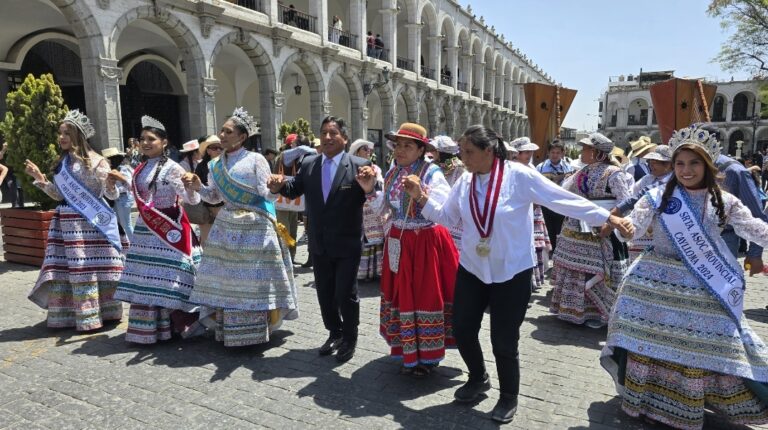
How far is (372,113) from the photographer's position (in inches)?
1224

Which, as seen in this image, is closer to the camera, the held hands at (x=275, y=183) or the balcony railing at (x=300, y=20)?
the held hands at (x=275, y=183)

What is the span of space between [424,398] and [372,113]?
2877 centimetres

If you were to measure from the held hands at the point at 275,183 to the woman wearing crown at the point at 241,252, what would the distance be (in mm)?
162

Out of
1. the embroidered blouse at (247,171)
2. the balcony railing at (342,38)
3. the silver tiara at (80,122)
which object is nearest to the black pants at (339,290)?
the embroidered blouse at (247,171)

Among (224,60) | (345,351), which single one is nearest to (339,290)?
(345,351)

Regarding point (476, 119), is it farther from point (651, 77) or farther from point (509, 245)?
point (651, 77)

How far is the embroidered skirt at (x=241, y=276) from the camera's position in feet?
13.5

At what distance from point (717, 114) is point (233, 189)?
77.3m

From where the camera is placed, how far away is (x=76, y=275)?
4605 mm

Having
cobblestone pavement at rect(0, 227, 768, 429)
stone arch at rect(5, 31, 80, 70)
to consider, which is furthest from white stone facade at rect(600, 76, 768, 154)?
cobblestone pavement at rect(0, 227, 768, 429)

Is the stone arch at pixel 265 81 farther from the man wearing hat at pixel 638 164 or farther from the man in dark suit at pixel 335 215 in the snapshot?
the man in dark suit at pixel 335 215

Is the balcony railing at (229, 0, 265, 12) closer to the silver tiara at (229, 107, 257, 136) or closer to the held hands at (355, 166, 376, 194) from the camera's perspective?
the silver tiara at (229, 107, 257, 136)

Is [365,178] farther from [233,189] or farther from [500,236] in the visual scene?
[233,189]

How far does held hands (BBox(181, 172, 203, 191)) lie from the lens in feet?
13.6
